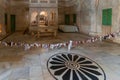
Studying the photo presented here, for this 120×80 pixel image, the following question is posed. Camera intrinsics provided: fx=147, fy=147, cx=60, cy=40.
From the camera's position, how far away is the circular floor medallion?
4055 millimetres

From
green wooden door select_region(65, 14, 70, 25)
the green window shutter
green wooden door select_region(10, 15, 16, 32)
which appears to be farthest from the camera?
green wooden door select_region(65, 14, 70, 25)

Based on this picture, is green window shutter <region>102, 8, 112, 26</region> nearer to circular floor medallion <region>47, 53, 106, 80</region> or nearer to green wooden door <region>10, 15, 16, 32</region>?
circular floor medallion <region>47, 53, 106, 80</region>

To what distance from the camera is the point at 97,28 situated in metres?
11.5

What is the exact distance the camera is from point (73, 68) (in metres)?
4.62

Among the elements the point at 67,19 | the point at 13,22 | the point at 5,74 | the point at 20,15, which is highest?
the point at 20,15

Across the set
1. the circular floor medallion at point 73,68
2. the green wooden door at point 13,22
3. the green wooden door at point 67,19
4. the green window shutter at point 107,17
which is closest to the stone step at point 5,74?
the circular floor medallion at point 73,68

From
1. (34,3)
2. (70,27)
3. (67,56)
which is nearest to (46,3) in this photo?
(34,3)

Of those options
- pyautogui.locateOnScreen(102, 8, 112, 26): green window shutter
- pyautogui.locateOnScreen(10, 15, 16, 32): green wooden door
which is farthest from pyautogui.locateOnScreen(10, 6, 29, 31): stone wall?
pyautogui.locateOnScreen(102, 8, 112, 26): green window shutter

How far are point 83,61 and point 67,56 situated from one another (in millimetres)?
790

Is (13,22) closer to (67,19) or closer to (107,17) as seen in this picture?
(67,19)

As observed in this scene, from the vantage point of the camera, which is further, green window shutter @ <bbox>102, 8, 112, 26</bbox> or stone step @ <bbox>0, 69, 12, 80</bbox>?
green window shutter @ <bbox>102, 8, 112, 26</bbox>

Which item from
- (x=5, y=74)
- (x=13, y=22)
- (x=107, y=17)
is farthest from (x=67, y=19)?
(x=5, y=74)

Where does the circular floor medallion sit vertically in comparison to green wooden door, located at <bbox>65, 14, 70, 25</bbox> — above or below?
below

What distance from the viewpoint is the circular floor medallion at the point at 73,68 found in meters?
A: 4.05
